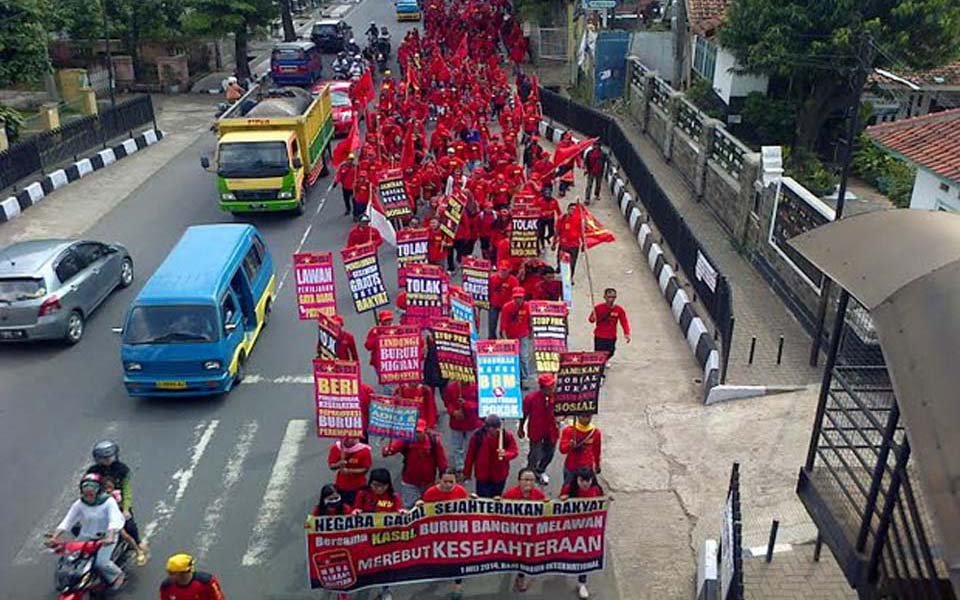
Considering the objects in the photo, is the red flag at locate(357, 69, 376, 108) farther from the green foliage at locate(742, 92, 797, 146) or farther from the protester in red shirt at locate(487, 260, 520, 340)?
the protester in red shirt at locate(487, 260, 520, 340)

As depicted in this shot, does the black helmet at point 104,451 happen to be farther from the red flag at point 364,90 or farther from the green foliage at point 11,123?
the red flag at point 364,90

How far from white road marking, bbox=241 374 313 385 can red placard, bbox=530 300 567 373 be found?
3.72 m

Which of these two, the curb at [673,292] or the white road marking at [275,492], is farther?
the curb at [673,292]

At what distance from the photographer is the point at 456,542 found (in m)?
8.45

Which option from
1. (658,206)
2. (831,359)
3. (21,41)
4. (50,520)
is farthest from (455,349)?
(21,41)

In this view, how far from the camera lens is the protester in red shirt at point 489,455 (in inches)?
359

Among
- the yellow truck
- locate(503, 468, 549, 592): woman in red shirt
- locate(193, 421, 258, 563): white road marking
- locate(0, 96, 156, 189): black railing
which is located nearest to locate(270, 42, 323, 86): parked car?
locate(0, 96, 156, 189): black railing

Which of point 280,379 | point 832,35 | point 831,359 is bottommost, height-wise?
point 280,379

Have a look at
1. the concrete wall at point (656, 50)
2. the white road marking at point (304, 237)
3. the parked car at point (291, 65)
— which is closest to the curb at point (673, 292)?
the white road marking at point (304, 237)

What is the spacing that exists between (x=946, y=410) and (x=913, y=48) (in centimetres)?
2056

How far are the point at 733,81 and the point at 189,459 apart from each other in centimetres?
2043

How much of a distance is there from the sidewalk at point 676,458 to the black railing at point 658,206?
852 mm

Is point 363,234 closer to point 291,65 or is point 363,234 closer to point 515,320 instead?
point 515,320

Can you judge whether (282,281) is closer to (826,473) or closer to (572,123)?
(826,473)
